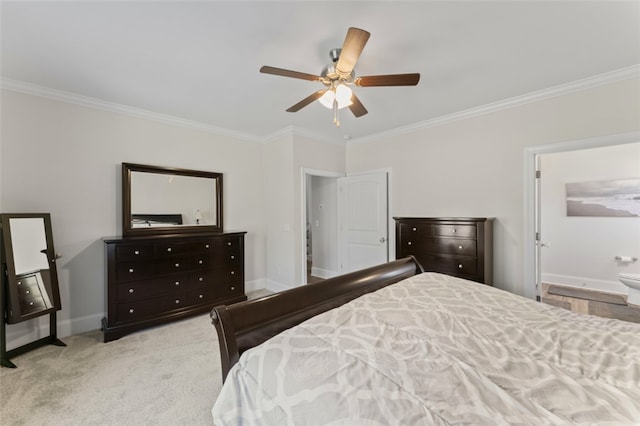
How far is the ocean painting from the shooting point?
3.94m

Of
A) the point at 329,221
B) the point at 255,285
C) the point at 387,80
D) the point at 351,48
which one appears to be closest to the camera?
the point at 351,48

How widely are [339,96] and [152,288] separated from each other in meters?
2.89

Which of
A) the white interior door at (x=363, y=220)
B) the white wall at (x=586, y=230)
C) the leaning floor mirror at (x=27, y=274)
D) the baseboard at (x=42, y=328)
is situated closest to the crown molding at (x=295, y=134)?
the white interior door at (x=363, y=220)

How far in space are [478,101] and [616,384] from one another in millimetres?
3037

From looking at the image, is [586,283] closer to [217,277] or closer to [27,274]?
[217,277]

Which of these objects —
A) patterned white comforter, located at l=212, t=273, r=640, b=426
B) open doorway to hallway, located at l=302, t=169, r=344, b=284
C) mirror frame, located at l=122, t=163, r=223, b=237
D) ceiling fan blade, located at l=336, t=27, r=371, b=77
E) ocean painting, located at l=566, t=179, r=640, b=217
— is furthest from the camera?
open doorway to hallway, located at l=302, t=169, r=344, b=284

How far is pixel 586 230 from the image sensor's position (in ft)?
14.1

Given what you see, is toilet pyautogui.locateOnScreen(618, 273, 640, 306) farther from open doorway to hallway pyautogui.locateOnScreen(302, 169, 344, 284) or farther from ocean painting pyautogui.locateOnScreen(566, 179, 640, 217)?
open doorway to hallway pyautogui.locateOnScreen(302, 169, 344, 284)

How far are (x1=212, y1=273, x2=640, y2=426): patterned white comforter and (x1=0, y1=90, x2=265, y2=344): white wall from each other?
2.89 metres

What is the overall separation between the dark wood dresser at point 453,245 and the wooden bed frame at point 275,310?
1609 millimetres

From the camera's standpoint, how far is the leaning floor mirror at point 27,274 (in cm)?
231

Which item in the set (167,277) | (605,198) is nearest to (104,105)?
(167,277)

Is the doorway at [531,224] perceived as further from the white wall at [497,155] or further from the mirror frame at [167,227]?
the mirror frame at [167,227]

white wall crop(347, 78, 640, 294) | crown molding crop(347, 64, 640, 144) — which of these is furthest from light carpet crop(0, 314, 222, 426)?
crown molding crop(347, 64, 640, 144)
